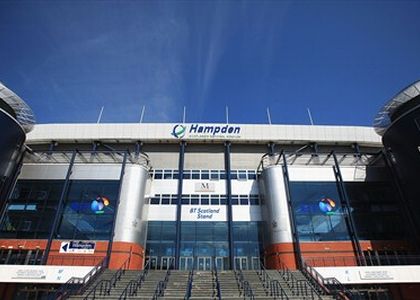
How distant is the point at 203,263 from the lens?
82.8 feet

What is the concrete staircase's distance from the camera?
1499 centimetres

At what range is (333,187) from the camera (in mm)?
26016

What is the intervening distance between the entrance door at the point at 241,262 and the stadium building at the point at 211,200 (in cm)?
9

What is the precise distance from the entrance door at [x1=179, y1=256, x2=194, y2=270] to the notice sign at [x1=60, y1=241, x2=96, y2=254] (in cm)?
772

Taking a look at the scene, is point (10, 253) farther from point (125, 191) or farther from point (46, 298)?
point (125, 191)

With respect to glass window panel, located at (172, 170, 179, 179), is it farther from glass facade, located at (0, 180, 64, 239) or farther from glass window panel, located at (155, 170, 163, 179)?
glass facade, located at (0, 180, 64, 239)

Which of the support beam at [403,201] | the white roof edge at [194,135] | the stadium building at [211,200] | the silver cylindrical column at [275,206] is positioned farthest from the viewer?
the white roof edge at [194,135]

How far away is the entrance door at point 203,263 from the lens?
82.1 feet

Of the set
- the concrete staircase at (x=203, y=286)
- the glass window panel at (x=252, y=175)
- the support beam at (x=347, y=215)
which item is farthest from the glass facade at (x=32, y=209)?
the support beam at (x=347, y=215)

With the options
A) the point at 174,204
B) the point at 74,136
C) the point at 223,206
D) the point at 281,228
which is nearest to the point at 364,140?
the point at 281,228

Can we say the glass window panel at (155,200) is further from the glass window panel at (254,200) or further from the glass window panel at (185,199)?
the glass window panel at (254,200)

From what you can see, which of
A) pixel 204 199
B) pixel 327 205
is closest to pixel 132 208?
pixel 204 199

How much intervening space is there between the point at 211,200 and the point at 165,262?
724 centimetres

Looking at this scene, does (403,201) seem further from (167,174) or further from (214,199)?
(167,174)
